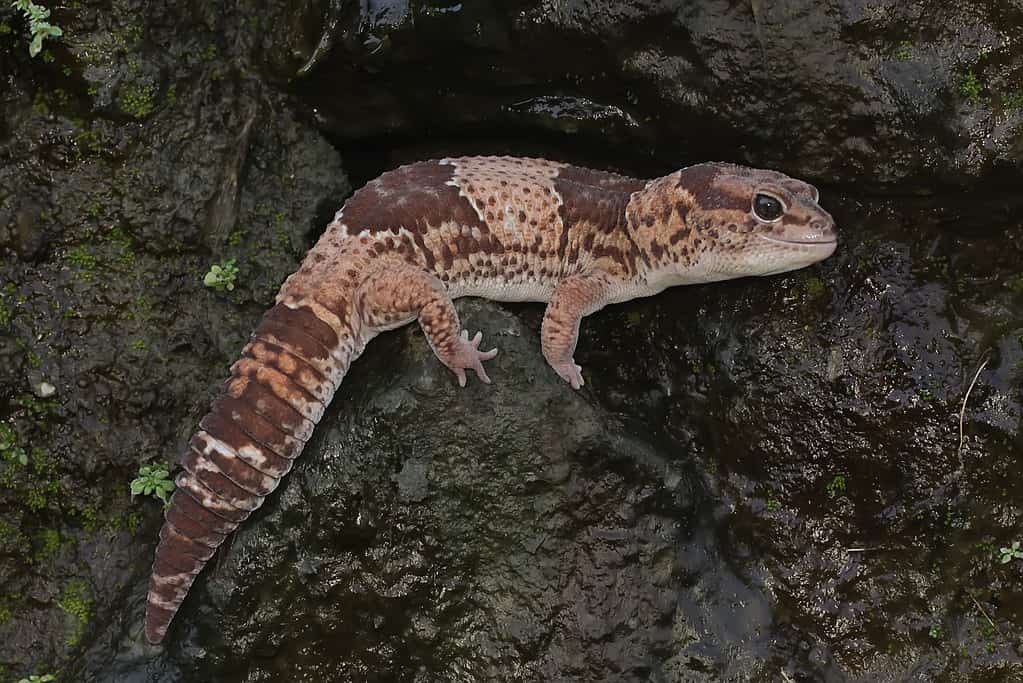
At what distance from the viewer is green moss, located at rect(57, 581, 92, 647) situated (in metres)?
4.93

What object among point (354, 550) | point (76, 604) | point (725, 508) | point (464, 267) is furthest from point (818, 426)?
point (76, 604)

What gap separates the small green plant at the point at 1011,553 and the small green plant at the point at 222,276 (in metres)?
4.46

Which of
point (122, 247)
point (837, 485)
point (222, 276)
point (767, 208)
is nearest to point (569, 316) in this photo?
point (767, 208)

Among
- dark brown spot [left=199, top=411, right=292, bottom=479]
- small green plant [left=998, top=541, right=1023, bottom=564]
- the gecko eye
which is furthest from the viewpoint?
small green plant [left=998, top=541, right=1023, bottom=564]

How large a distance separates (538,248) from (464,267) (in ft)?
1.44

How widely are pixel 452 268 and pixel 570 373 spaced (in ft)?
2.86

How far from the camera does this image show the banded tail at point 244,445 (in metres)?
4.41

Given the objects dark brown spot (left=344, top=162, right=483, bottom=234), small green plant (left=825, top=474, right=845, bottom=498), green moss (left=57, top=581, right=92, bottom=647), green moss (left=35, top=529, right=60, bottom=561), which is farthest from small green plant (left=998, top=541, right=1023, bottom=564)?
green moss (left=35, top=529, right=60, bottom=561)

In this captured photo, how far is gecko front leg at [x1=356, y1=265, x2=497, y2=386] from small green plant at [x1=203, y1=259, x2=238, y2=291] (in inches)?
40.4

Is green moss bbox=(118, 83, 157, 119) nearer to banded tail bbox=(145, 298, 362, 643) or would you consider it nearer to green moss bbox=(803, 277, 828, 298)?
banded tail bbox=(145, 298, 362, 643)

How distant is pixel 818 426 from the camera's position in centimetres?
478

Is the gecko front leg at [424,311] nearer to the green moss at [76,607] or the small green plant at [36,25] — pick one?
the small green plant at [36,25]

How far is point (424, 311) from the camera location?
15.1 feet

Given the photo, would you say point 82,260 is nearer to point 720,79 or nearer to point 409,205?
point 409,205
